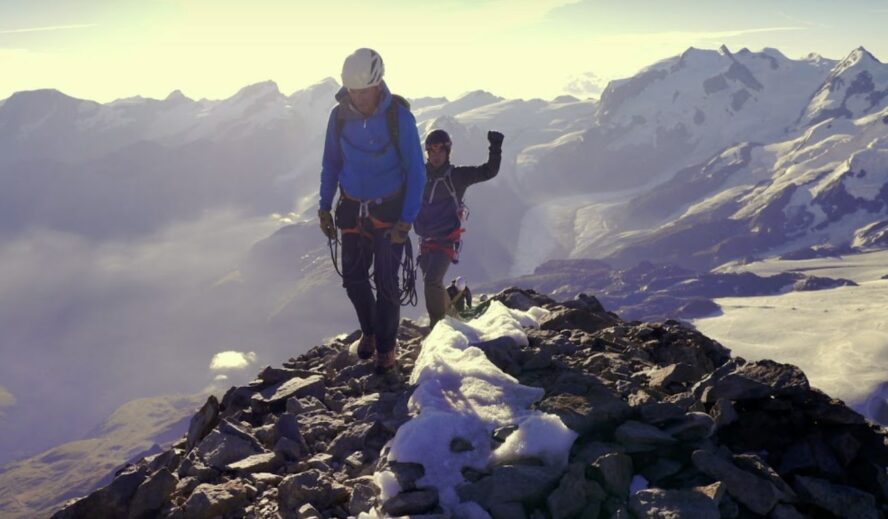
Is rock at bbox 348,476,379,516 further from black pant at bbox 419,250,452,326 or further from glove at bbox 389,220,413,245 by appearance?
black pant at bbox 419,250,452,326

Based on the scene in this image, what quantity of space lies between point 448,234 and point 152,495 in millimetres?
7694

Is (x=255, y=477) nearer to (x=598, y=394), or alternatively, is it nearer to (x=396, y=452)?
(x=396, y=452)

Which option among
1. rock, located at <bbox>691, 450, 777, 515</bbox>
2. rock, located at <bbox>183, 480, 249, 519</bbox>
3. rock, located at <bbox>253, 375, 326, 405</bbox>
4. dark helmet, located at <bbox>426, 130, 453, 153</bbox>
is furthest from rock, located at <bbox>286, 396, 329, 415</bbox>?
dark helmet, located at <bbox>426, 130, 453, 153</bbox>

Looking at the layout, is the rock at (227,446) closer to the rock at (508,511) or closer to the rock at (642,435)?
the rock at (508,511)

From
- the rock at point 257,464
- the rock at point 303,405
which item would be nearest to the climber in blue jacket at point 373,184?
the rock at point 303,405

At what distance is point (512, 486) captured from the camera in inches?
255

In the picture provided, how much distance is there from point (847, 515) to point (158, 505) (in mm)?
6639

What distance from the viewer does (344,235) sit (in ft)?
36.3

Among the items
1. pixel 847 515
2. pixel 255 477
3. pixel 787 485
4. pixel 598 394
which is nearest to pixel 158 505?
pixel 255 477

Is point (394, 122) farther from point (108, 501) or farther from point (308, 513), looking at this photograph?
point (108, 501)

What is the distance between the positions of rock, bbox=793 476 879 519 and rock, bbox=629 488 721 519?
1.10 metres

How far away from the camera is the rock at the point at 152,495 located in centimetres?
729

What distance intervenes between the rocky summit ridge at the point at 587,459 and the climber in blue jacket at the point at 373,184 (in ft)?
5.70

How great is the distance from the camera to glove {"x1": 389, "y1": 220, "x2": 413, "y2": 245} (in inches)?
408
